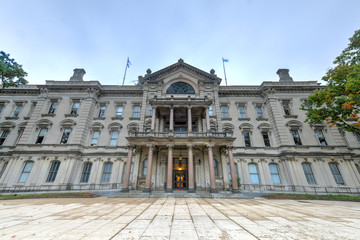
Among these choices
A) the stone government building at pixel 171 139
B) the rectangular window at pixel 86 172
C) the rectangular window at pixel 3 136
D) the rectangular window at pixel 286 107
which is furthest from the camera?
the rectangular window at pixel 286 107

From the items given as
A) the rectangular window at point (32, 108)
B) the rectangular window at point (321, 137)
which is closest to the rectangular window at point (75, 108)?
the rectangular window at point (32, 108)

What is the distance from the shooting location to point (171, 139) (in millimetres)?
15047

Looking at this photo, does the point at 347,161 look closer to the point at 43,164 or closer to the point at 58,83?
the point at 43,164

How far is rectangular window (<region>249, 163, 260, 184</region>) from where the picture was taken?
1743 cm

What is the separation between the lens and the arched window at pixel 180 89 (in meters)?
21.2

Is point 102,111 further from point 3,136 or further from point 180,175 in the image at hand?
point 180,175

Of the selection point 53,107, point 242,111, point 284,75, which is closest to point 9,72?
point 53,107

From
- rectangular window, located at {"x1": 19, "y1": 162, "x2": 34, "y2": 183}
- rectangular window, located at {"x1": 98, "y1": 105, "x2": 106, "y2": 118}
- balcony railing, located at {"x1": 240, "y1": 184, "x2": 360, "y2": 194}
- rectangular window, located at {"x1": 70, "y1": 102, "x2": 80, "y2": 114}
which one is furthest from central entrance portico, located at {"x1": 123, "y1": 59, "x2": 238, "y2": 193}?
rectangular window, located at {"x1": 19, "y1": 162, "x2": 34, "y2": 183}

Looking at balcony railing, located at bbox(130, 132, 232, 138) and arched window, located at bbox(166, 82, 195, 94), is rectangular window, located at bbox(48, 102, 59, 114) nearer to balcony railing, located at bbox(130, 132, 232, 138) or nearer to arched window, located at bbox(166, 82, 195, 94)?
balcony railing, located at bbox(130, 132, 232, 138)

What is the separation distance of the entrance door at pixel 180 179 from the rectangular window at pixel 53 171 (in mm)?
14393

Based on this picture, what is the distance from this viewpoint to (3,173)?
17.2 m

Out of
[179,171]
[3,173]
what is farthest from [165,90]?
[3,173]

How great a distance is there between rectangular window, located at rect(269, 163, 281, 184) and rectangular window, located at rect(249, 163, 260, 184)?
1.81 meters

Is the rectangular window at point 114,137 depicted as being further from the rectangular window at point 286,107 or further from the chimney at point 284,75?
the chimney at point 284,75
